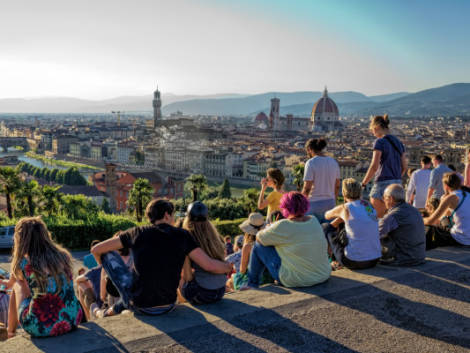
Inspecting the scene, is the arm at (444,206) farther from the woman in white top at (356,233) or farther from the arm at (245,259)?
the arm at (245,259)

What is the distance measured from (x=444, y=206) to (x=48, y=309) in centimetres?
330

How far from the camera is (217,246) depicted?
3.00 metres

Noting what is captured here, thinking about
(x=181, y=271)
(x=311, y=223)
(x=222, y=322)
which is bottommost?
(x=222, y=322)

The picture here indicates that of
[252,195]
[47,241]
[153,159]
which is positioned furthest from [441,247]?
[153,159]

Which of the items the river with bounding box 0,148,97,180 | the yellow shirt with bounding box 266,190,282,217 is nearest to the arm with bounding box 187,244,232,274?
the yellow shirt with bounding box 266,190,282,217

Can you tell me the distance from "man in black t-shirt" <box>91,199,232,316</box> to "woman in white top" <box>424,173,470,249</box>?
7.91ft

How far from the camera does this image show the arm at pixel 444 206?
13.6 feet

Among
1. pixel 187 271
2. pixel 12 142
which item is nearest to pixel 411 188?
pixel 187 271

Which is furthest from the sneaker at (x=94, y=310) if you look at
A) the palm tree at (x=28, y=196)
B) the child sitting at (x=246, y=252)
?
the palm tree at (x=28, y=196)

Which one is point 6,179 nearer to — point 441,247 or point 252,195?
point 252,195

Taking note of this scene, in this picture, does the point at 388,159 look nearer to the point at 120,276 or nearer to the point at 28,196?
the point at 120,276

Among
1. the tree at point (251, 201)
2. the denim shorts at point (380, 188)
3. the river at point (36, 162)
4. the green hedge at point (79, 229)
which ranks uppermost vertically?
the denim shorts at point (380, 188)

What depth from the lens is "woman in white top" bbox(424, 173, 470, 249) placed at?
164 inches

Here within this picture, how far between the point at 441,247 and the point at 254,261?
2042 millimetres
